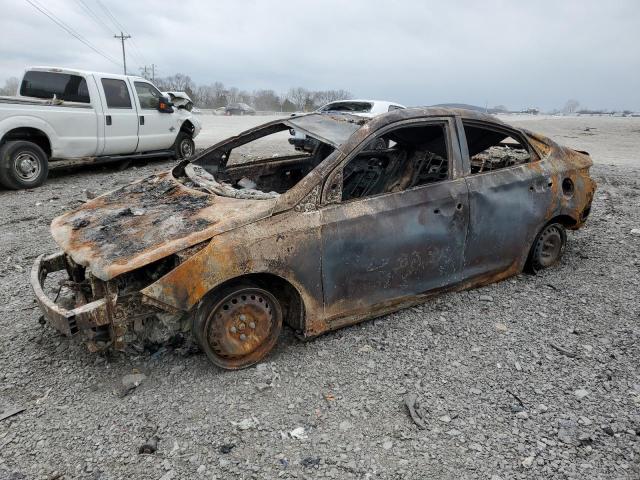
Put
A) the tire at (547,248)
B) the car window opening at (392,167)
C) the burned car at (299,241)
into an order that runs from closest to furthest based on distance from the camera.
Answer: the burned car at (299,241), the tire at (547,248), the car window opening at (392,167)

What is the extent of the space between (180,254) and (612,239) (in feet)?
16.0

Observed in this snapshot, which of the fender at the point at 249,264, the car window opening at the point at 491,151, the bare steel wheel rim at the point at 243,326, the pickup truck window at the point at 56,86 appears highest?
the pickup truck window at the point at 56,86

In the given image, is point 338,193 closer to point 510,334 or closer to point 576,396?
point 510,334

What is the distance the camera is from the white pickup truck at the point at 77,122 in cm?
759

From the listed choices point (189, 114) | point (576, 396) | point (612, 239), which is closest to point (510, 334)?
point (576, 396)

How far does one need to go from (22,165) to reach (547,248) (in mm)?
7722

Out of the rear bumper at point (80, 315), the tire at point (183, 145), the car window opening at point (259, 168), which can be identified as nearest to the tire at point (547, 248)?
the car window opening at point (259, 168)

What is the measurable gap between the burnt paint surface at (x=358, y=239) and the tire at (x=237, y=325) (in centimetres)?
15

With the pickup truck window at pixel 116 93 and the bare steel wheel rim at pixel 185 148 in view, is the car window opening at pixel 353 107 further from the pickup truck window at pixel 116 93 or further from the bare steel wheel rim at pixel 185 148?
the pickup truck window at pixel 116 93

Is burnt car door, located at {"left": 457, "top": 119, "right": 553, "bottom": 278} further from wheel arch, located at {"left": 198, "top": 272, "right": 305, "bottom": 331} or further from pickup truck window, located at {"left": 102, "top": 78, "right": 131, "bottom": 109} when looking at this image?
pickup truck window, located at {"left": 102, "top": 78, "right": 131, "bottom": 109}

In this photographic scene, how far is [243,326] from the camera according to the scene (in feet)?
9.90

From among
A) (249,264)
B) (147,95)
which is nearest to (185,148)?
(147,95)

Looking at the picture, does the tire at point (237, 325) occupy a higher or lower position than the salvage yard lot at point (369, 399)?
higher

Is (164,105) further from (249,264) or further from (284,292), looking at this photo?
(249,264)
